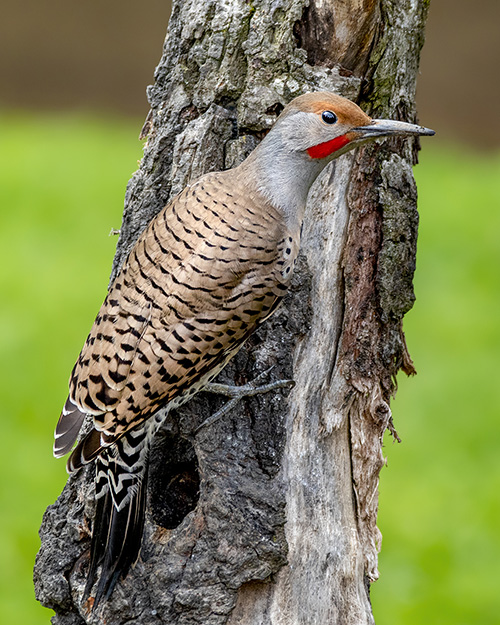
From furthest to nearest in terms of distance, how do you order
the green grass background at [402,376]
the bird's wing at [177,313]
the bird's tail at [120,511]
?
the green grass background at [402,376] < the bird's tail at [120,511] < the bird's wing at [177,313]

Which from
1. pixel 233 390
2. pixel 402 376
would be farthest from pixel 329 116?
pixel 402 376

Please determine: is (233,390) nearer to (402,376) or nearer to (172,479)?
(172,479)

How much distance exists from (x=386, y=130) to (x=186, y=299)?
0.80 metres

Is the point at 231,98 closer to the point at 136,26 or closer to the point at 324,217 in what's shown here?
the point at 324,217

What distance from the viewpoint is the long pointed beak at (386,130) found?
2.70m

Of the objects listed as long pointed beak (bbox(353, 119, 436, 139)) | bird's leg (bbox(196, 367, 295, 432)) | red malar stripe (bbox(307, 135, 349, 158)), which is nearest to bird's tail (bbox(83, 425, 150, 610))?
bird's leg (bbox(196, 367, 295, 432))

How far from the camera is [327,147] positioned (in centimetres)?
277

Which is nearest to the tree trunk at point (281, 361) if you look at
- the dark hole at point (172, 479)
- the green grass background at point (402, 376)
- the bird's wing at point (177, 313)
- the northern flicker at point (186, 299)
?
the dark hole at point (172, 479)

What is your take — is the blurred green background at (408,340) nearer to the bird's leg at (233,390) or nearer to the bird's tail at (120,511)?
the bird's tail at (120,511)

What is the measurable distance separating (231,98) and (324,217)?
50cm

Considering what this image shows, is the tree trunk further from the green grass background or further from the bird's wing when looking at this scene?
the green grass background

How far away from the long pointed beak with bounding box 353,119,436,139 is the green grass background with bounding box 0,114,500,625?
2.44 metres

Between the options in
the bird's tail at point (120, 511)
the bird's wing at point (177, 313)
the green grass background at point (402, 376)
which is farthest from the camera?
the green grass background at point (402, 376)

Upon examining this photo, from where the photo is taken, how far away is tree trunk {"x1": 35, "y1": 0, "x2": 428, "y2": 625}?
2.82 m
